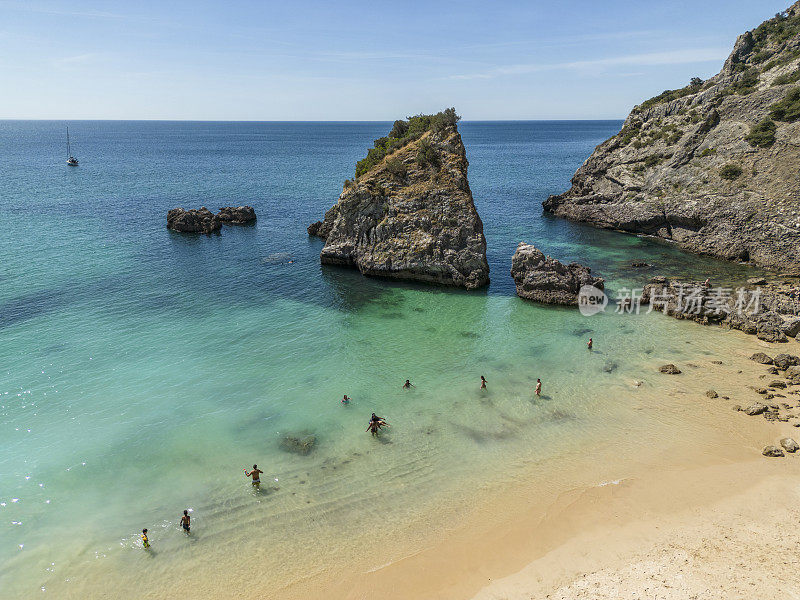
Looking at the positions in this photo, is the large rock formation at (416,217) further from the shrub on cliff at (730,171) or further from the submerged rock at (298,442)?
the shrub on cliff at (730,171)

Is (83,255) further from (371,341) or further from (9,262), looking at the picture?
(371,341)

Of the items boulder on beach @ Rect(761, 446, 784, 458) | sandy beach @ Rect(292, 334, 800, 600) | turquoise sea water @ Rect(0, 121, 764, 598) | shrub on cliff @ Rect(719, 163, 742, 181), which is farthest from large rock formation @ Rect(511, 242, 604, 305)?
shrub on cliff @ Rect(719, 163, 742, 181)

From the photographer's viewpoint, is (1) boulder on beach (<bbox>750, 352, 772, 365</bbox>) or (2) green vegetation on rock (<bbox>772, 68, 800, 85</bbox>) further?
(2) green vegetation on rock (<bbox>772, 68, 800, 85</bbox>)

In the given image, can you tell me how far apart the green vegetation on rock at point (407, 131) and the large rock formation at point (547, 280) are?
16945 millimetres

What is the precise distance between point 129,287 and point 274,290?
13.4 meters

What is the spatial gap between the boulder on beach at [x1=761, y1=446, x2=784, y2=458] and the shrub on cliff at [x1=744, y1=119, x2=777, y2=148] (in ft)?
154

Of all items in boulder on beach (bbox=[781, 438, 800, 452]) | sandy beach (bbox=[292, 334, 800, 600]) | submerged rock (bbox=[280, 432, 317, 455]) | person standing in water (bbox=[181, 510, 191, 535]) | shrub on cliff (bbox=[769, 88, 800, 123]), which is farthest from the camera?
shrub on cliff (bbox=[769, 88, 800, 123])

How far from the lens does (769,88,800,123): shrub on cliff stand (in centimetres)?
5284

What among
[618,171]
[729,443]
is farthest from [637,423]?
[618,171]

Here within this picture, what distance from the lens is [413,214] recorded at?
45000mm

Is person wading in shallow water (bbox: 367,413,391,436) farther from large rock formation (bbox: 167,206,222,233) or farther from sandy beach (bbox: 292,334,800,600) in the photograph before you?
large rock formation (bbox: 167,206,222,233)

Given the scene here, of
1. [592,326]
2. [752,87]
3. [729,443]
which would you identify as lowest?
[729,443]

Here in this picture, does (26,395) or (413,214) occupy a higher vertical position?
(413,214)

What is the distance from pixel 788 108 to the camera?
5341 centimetres
